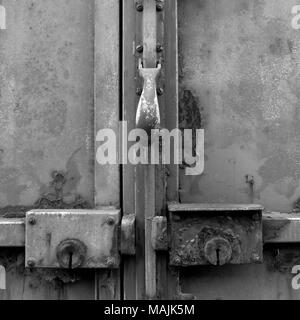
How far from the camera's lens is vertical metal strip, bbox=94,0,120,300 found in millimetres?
1143

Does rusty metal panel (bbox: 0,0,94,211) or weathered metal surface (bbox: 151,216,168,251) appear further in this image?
rusty metal panel (bbox: 0,0,94,211)

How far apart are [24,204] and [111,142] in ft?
0.96

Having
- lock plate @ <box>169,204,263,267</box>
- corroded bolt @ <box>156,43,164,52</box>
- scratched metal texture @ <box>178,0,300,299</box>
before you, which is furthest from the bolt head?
lock plate @ <box>169,204,263,267</box>

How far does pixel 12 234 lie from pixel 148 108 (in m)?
0.47

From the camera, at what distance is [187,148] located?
1162mm

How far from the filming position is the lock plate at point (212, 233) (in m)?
1.07

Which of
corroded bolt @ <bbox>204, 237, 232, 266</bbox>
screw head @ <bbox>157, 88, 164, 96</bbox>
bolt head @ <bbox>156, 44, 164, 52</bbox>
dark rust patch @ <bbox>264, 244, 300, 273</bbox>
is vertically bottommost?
dark rust patch @ <bbox>264, 244, 300, 273</bbox>

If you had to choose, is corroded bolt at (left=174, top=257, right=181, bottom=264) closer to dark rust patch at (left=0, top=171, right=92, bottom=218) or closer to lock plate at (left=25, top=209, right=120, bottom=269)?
lock plate at (left=25, top=209, right=120, bottom=269)

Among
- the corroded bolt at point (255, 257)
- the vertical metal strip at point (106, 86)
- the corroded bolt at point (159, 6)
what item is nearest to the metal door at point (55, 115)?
the vertical metal strip at point (106, 86)

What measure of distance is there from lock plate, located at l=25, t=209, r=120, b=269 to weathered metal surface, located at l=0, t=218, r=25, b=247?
26mm

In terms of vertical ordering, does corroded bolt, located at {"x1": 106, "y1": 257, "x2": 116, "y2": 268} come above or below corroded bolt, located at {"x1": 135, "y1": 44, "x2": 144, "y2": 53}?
below

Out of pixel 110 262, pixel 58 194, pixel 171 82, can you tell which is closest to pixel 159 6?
pixel 171 82

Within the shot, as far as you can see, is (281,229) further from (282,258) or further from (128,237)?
(128,237)
